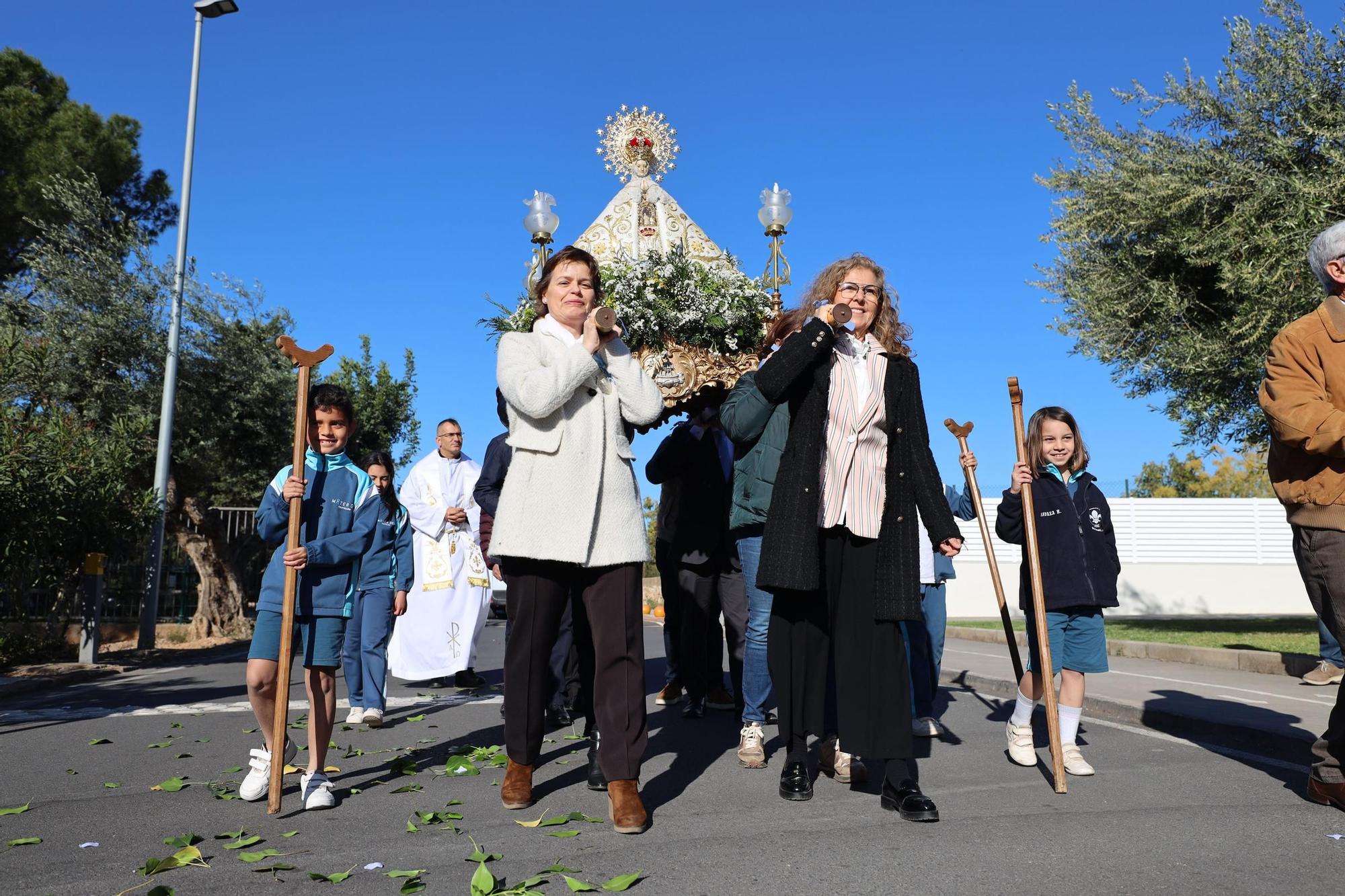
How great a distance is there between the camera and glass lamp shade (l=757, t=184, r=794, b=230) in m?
9.81

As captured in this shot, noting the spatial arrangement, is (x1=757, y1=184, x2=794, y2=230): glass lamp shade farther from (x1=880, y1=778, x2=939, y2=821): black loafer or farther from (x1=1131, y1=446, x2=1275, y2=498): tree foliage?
(x1=1131, y1=446, x2=1275, y2=498): tree foliage

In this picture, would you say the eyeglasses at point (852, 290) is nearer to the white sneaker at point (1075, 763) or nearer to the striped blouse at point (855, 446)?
the striped blouse at point (855, 446)

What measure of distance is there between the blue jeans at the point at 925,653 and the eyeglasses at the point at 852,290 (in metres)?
1.88

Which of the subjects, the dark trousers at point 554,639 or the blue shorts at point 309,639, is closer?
the dark trousers at point 554,639

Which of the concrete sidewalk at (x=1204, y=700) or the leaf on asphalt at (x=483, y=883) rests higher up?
the concrete sidewalk at (x=1204, y=700)

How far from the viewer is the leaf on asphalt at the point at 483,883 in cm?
290

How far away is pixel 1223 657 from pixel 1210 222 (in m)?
5.26

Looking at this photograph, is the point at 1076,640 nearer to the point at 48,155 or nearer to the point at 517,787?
the point at 517,787

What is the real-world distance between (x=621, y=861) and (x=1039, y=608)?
2.32 m

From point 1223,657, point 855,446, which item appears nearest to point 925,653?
point 855,446

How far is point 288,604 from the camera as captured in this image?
13.8 ft

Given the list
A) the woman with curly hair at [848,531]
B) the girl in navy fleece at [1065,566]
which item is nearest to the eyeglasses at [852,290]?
the woman with curly hair at [848,531]

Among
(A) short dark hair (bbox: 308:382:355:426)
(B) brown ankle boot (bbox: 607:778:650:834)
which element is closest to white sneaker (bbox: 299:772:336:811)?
(B) brown ankle boot (bbox: 607:778:650:834)

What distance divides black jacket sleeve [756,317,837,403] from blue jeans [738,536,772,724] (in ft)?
3.87
